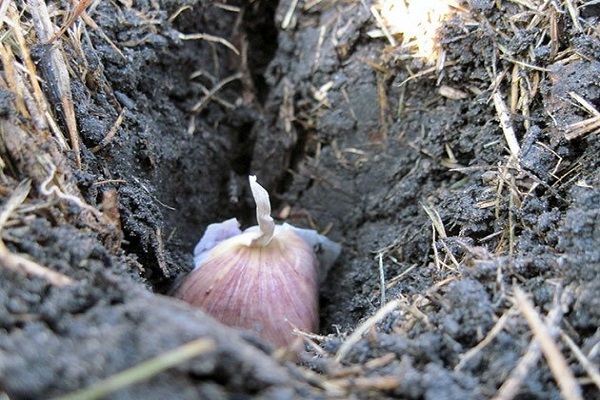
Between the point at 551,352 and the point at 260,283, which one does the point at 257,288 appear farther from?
the point at 551,352

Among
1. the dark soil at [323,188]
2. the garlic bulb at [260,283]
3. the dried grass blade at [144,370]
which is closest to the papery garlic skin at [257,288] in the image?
the garlic bulb at [260,283]

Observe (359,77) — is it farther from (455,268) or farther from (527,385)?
(527,385)

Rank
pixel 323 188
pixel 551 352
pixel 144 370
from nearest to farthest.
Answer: pixel 144 370 < pixel 551 352 < pixel 323 188

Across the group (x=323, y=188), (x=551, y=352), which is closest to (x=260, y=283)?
(x=323, y=188)

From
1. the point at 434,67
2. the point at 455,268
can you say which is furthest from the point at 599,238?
the point at 434,67

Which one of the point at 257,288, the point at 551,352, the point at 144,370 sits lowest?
the point at 551,352

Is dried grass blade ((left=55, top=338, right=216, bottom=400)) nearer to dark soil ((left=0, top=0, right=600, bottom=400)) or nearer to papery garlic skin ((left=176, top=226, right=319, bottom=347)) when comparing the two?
dark soil ((left=0, top=0, right=600, bottom=400))

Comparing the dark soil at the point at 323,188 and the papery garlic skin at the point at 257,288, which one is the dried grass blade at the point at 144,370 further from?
the papery garlic skin at the point at 257,288
